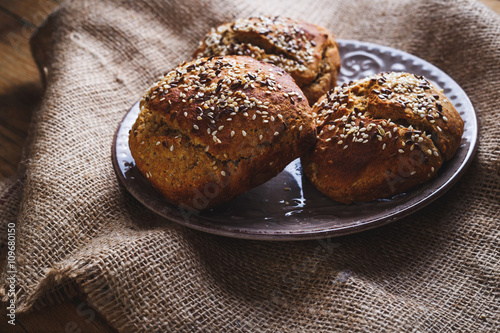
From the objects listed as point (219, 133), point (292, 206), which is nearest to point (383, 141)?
point (292, 206)

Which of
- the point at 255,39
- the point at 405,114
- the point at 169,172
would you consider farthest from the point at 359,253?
the point at 255,39

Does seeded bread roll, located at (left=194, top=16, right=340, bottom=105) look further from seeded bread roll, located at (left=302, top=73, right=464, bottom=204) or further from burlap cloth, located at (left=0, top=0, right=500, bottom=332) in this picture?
burlap cloth, located at (left=0, top=0, right=500, bottom=332)

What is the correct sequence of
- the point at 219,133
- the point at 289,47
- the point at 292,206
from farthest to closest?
1. the point at 289,47
2. the point at 292,206
3. the point at 219,133

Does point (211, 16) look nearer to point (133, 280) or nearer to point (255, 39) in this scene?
point (255, 39)

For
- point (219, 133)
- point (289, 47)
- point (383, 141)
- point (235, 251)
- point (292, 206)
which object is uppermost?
point (289, 47)

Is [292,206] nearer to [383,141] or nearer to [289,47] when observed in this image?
[383,141]
